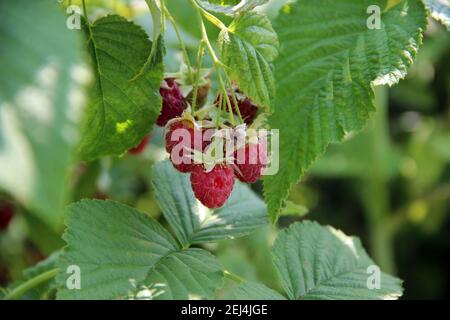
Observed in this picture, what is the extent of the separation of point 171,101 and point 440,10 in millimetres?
388

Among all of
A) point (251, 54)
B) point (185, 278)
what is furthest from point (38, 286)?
point (251, 54)

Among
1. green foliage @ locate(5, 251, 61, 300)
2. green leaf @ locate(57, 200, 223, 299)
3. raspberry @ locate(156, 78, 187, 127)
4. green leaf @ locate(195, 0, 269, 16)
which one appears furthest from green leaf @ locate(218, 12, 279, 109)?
green foliage @ locate(5, 251, 61, 300)

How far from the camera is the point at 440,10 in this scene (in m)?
1.05

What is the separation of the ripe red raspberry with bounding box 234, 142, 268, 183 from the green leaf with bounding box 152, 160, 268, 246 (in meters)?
0.17

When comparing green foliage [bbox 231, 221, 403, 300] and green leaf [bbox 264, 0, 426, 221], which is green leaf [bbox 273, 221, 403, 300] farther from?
green leaf [bbox 264, 0, 426, 221]

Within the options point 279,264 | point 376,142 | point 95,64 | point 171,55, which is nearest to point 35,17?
point 95,64

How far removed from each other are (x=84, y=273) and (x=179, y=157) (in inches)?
7.5

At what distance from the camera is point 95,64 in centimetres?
99

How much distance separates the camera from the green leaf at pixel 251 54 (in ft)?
2.99

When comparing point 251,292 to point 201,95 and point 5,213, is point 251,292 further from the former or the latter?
point 5,213

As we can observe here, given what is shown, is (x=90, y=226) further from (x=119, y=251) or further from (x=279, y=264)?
(x=279, y=264)

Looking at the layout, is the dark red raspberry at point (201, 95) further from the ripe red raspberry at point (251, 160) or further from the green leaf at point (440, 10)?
the green leaf at point (440, 10)

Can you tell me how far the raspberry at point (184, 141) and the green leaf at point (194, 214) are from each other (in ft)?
0.57

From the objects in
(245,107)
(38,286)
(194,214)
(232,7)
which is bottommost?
(38,286)
